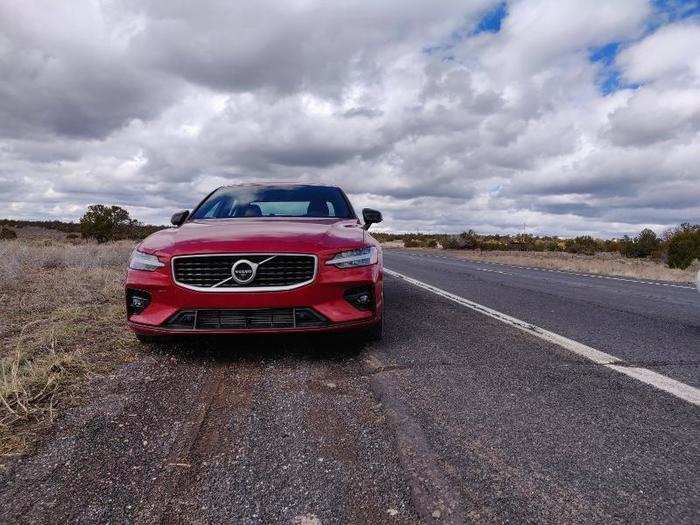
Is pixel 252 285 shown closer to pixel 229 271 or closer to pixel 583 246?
pixel 229 271

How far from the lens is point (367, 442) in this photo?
2.09 metres

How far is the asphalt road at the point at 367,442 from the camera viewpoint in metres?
1.63

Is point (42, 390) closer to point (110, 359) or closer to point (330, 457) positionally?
point (110, 359)

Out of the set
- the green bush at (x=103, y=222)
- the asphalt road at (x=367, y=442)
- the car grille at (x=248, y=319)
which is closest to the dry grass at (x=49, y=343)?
the asphalt road at (x=367, y=442)

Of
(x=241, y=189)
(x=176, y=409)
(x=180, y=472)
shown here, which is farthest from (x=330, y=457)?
(x=241, y=189)

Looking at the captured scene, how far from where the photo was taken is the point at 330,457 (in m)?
1.97

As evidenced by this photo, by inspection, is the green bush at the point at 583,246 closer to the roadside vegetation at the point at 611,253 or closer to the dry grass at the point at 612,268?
the roadside vegetation at the point at 611,253

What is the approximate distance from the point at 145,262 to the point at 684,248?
111 ft

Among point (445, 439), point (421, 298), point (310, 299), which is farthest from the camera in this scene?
point (421, 298)

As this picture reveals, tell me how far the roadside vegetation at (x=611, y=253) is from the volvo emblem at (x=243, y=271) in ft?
53.1

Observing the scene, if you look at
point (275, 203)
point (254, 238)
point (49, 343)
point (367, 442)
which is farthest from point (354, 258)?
point (49, 343)

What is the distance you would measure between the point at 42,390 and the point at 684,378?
3.80m

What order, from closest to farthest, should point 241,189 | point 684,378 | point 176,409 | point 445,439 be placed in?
point 445,439
point 176,409
point 684,378
point 241,189

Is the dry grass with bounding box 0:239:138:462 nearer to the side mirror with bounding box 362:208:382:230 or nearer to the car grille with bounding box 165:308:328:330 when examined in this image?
the car grille with bounding box 165:308:328:330
